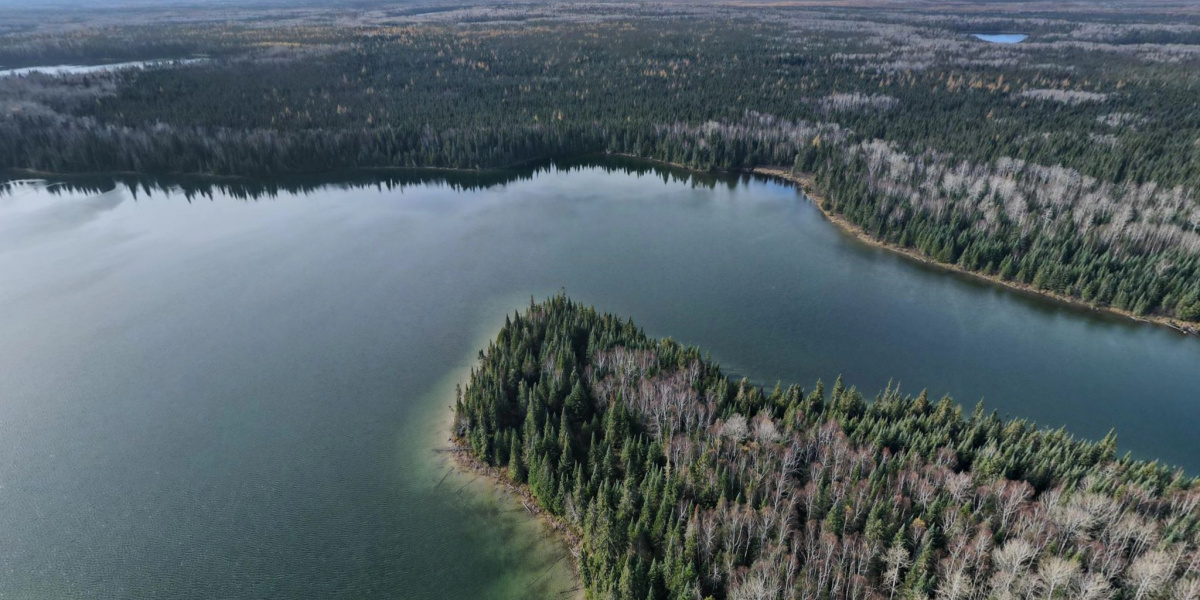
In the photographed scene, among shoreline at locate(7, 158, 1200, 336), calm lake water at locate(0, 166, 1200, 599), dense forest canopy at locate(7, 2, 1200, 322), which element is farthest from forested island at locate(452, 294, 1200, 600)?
dense forest canopy at locate(7, 2, 1200, 322)

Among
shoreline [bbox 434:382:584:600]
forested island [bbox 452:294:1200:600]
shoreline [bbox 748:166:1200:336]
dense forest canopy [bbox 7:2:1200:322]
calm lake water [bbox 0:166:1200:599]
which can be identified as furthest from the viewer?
dense forest canopy [bbox 7:2:1200:322]

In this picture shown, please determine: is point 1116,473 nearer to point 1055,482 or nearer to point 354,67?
point 1055,482

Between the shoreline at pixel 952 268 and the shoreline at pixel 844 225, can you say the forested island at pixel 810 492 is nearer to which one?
the shoreline at pixel 952 268

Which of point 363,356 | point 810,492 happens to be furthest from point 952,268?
point 363,356

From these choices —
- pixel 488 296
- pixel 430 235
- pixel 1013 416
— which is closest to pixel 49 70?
pixel 430 235

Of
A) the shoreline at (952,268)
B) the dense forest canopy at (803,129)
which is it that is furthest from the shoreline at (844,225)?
the dense forest canopy at (803,129)

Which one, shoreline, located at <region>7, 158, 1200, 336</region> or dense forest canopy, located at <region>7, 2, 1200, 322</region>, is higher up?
dense forest canopy, located at <region>7, 2, 1200, 322</region>

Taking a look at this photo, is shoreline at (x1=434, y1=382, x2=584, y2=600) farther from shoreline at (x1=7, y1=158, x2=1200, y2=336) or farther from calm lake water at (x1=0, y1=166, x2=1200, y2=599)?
shoreline at (x1=7, y1=158, x2=1200, y2=336)
